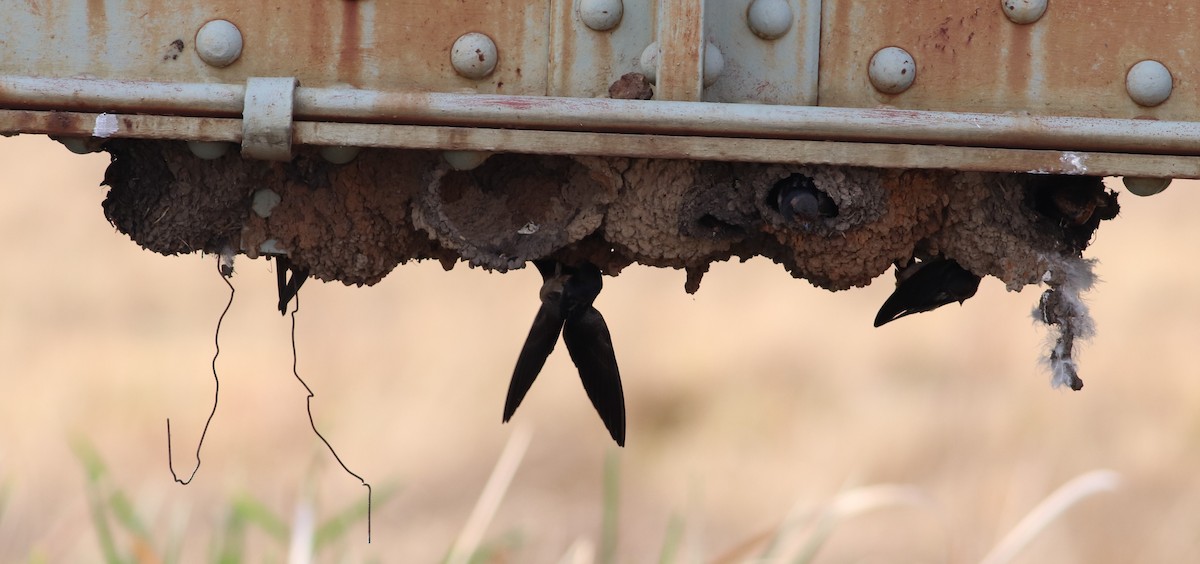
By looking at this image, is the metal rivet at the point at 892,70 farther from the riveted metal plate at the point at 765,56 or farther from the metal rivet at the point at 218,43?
the metal rivet at the point at 218,43

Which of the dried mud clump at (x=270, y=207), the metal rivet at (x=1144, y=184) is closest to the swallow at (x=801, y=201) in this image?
the metal rivet at (x=1144, y=184)

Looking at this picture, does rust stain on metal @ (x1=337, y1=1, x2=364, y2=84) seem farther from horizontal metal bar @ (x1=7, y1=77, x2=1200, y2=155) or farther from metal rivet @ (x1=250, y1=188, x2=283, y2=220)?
metal rivet @ (x1=250, y1=188, x2=283, y2=220)

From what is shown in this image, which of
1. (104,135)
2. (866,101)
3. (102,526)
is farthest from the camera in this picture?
(102,526)

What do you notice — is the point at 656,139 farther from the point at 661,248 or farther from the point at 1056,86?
the point at 1056,86

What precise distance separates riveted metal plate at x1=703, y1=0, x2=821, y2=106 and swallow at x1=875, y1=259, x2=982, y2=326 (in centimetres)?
41

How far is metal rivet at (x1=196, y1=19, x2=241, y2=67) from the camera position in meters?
1.90

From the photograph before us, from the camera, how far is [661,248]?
7.02ft

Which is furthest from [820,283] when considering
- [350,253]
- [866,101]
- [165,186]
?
[165,186]

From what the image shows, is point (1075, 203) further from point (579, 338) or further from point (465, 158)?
point (465, 158)

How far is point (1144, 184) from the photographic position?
1.94m

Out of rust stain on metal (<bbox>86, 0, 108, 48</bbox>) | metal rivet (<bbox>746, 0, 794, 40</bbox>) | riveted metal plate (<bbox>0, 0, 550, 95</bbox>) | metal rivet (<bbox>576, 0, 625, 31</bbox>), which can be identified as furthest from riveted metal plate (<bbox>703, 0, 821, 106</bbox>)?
rust stain on metal (<bbox>86, 0, 108, 48</bbox>)

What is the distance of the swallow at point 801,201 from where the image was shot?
1972mm

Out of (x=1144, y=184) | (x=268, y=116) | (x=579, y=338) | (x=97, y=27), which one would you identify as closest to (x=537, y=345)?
(x=579, y=338)

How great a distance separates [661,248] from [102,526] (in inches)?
64.3
